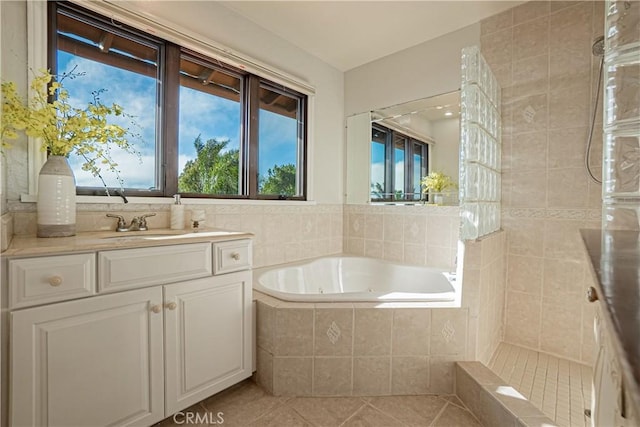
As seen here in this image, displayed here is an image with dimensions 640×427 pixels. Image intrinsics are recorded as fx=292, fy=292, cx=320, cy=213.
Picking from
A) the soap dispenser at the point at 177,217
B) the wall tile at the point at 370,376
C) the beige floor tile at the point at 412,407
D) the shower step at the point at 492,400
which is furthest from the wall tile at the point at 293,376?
the soap dispenser at the point at 177,217

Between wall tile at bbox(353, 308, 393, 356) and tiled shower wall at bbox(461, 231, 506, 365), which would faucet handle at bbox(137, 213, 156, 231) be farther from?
tiled shower wall at bbox(461, 231, 506, 365)

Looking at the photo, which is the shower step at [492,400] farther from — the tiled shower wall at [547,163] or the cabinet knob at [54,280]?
the cabinet knob at [54,280]

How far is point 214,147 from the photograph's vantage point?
2191 mm

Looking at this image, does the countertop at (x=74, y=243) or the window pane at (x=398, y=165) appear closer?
the countertop at (x=74, y=243)

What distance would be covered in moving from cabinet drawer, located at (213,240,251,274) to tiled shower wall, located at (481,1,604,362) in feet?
6.27

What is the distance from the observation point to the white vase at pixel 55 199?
1.25 metres

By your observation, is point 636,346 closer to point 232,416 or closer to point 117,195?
point 232,416

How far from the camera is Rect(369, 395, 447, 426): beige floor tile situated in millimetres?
1446

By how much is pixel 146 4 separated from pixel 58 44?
0.54 m

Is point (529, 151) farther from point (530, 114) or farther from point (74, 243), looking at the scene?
point (74, 243)

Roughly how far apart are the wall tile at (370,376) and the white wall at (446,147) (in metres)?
1.58

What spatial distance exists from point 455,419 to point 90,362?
1.65m

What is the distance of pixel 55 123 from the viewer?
1.29 meters

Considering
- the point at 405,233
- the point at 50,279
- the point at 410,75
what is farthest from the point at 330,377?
the point at 410,75
